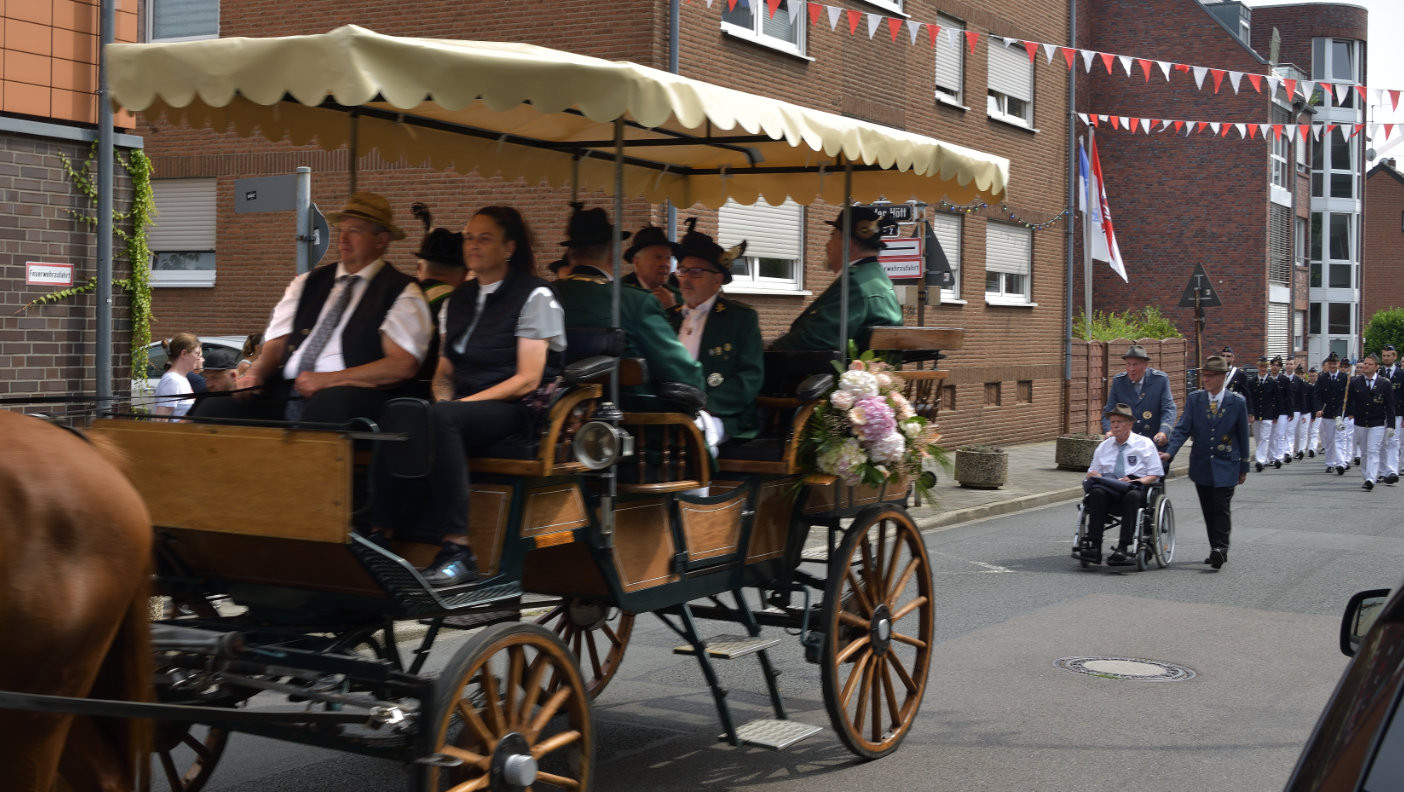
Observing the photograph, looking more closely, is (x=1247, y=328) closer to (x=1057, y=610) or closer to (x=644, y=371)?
(x=1057, y=610)

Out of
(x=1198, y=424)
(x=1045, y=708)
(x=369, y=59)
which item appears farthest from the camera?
(x=1198, y=424)

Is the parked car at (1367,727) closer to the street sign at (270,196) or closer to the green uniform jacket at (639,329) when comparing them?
the green uniform jacket at (639,329)

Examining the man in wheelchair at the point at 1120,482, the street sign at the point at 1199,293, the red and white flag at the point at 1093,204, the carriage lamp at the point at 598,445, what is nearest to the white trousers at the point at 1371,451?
the street sign at the point at 1199,293

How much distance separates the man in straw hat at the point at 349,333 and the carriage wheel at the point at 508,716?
38.5 inches

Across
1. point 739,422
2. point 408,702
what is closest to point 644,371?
point 739,422

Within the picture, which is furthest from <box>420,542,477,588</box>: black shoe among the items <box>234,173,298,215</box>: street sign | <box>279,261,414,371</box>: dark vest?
<box>234,173,298,215</box>: street sign

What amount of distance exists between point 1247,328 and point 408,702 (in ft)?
131

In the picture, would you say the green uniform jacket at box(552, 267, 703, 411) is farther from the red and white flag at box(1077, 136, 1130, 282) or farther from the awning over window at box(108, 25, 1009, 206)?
the red and white flag at box(1077, 136, 1130, 282)

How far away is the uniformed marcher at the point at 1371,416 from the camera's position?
71.3ft

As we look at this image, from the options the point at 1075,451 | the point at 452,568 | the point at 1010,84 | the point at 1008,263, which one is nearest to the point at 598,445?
the point at 452,568

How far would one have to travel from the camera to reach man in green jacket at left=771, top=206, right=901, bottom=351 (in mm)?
6855

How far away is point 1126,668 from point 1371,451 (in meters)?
15.8

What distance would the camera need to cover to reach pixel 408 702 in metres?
4.48

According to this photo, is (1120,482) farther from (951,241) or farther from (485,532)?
A: (951,241)
